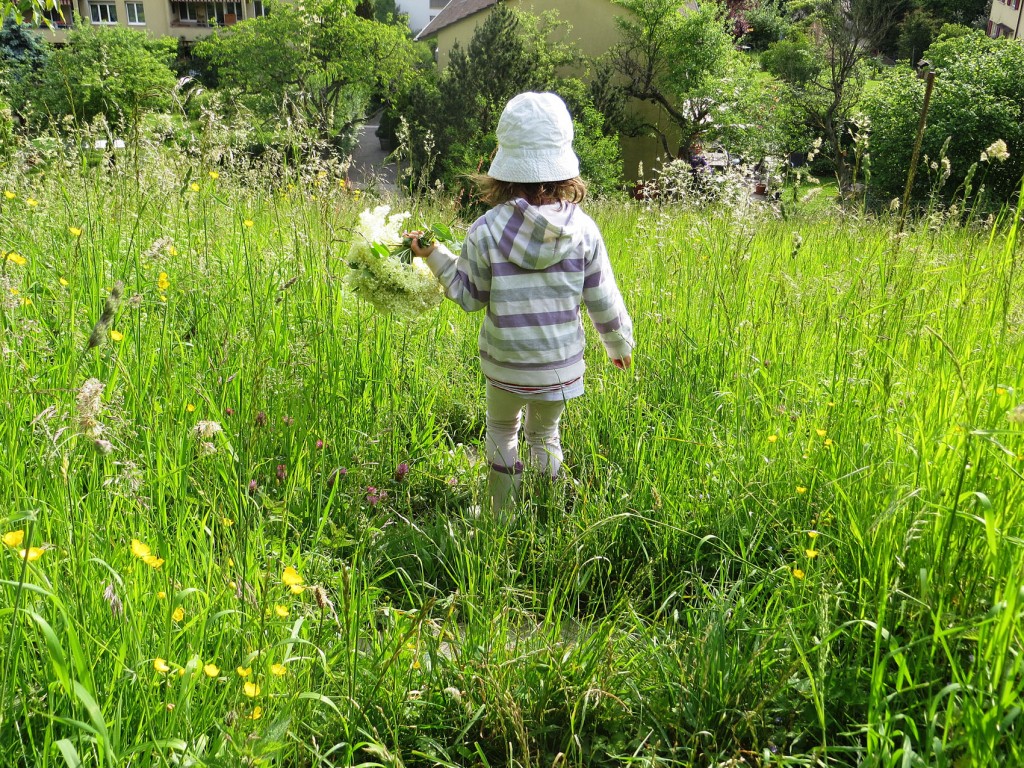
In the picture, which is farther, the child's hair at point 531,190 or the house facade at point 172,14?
the house facade at point 172,14

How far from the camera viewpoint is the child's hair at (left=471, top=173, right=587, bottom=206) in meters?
2.58

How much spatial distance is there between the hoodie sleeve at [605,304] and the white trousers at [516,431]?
0.28 m

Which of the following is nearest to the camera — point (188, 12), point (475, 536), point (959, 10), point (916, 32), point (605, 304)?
point (475, 536)

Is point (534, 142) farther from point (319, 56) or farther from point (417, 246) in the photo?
point (319, 56)

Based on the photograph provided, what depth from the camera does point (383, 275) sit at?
2.41 meters

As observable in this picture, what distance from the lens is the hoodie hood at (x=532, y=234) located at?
2.49m

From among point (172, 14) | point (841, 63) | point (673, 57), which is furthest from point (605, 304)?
point (172, 14)

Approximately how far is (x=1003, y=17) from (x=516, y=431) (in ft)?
125

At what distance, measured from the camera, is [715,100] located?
2214cm

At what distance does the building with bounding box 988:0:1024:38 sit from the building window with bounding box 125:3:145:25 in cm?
4139

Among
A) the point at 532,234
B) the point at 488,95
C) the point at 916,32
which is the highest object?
the point at 916,32

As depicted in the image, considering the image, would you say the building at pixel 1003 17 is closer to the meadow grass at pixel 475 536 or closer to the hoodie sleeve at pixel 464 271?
the meadow grass at pixel 475 536

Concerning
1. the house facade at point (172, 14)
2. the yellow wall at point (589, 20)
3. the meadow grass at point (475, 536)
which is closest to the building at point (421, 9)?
the house facade at point (172, 14)

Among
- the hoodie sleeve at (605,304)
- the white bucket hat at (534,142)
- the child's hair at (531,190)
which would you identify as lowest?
the hoodie sleeve at (605,304)
